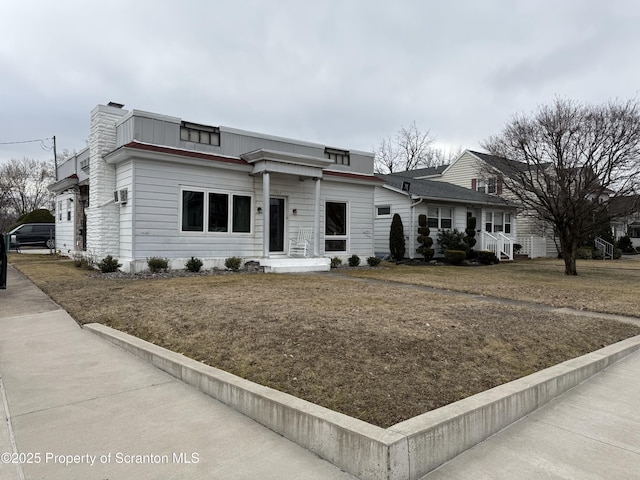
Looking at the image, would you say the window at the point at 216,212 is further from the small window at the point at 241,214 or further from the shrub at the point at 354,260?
the shrub at the point at 354,260

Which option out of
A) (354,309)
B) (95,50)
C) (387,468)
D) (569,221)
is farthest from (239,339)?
(569,221)

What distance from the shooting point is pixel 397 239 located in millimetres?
18344

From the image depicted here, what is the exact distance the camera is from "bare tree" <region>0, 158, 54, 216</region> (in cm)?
4631

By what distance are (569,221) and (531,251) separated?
1258cm

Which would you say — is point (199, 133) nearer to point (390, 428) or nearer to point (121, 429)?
point (121, 429)

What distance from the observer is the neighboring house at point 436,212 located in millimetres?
19188

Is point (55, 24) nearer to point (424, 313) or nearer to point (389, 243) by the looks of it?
point (424, 313)

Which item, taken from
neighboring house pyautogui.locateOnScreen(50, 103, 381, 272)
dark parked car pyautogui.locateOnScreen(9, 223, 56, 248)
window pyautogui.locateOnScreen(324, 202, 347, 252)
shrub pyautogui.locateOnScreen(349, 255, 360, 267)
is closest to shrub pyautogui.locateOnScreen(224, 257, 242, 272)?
neighboring house pyautogui.locateOnScreen(50, 103, 381, 272)

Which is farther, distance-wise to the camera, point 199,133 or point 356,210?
point 356,210

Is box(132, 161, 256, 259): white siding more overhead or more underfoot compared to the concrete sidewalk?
more overhead

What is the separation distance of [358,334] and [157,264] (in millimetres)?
8090

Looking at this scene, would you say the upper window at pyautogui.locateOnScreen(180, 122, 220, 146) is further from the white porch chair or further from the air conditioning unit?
the white porch chair

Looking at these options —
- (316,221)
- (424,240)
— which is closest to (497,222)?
(424,240)

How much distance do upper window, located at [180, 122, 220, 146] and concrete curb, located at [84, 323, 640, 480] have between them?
959 cm
